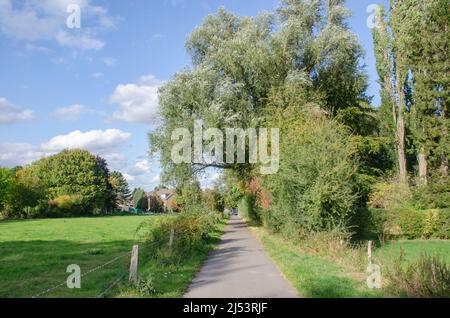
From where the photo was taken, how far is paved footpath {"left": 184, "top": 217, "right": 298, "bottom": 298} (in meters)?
9.80

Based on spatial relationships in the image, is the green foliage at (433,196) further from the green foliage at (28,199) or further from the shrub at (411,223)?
the green foliage at (28,199)

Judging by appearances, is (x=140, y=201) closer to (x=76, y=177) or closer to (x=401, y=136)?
(x=76, y=177)

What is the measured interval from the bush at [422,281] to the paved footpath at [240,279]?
2206 millimetres

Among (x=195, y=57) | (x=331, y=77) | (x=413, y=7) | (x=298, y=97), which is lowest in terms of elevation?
(x=298, y=97)

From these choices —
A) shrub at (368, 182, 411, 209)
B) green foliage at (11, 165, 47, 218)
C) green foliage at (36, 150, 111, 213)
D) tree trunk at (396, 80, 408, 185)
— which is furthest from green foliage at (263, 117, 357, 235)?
green foliage at (36, 150, 111, 213)

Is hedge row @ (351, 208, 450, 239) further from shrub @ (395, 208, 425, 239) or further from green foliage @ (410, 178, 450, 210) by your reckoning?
green foliage @ (410, 178, 450, 210)

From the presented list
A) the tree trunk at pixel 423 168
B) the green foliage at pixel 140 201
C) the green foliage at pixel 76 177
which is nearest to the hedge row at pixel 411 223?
the tree trunk at pixel 423 168

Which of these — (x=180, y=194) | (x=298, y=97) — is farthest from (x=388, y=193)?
(x=180, y=194)

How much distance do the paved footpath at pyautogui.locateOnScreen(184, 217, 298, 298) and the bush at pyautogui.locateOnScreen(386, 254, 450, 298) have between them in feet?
7.24

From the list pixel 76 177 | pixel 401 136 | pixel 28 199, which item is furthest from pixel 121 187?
pixel 401 136

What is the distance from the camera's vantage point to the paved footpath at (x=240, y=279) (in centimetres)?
980

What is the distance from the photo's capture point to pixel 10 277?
1314 cm
